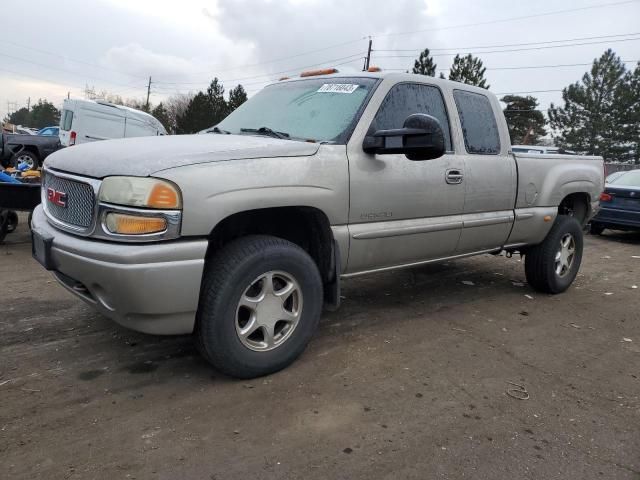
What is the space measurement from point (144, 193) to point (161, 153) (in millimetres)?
288

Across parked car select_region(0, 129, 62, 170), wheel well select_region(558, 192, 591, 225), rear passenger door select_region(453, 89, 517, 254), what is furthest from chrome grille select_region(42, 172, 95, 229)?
parked car select_region(0, 129, 62, 170)

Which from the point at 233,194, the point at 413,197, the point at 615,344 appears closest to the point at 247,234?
the point at 233,194

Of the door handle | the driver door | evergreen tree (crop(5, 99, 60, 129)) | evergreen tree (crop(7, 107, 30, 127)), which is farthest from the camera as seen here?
evergreen tree (crop(7, 107, 30, 127))

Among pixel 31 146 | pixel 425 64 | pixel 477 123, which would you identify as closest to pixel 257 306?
pixel 477 123

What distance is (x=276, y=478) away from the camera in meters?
2.23

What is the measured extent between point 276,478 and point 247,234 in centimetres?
147

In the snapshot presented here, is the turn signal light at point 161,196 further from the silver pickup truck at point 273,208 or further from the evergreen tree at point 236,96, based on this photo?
the evergreen tree at point 236,96

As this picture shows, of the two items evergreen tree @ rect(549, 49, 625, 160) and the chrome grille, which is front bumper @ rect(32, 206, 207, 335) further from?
evergreen tree @ rect(549, 49, 625, 160)

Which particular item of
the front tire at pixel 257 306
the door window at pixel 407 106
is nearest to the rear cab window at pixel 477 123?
the door window at pixel 407 106

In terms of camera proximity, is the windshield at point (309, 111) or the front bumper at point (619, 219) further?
the front bumper at point (619, 219)

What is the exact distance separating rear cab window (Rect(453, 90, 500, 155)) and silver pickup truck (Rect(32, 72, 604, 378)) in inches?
0.7

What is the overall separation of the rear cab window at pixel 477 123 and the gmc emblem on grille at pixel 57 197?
298cm

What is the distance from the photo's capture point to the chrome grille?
2.75m

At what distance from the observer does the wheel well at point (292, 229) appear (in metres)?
3.08
